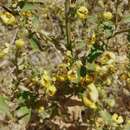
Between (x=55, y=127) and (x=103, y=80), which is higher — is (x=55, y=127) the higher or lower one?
the lower one

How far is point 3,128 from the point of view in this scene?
7.57 feet

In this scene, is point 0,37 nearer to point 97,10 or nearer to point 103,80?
point 97,10

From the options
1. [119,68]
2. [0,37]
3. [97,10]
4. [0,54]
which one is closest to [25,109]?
[0,54]

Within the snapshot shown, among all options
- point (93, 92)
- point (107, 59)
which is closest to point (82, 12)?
point (107, 59)

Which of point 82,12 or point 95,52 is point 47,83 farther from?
point 82,12

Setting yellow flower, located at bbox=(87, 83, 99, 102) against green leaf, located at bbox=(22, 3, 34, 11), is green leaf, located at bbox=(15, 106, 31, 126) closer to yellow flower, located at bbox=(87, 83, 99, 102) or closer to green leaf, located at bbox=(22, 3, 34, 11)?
yellow flower, located at bbox=(87, 83, 99, 102)

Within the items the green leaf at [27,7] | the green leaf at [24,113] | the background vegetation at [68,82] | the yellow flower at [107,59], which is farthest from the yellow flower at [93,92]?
the green leaf at [27,7]

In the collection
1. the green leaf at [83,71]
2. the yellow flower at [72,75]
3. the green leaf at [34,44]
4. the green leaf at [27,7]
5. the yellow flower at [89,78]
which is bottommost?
the yellow flower at [89,78]

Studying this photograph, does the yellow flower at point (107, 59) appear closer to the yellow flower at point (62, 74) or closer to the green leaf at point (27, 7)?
the yellow flower at point (62, 74)

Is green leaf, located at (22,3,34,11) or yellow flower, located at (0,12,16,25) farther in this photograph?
yellow flower, located at (0,12,16,25)

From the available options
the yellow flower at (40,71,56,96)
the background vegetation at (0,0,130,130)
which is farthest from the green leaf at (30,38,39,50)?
the yellow flower at (40,71,56,96)

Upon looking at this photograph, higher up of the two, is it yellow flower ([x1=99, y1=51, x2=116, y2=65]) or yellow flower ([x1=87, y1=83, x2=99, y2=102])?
yellow flower ([x1=99, y1=51, x2=116, y2=65])

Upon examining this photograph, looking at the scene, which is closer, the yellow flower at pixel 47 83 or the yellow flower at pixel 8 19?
the yellow flower at pixel 47 83

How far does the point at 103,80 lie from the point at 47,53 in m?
0.86
